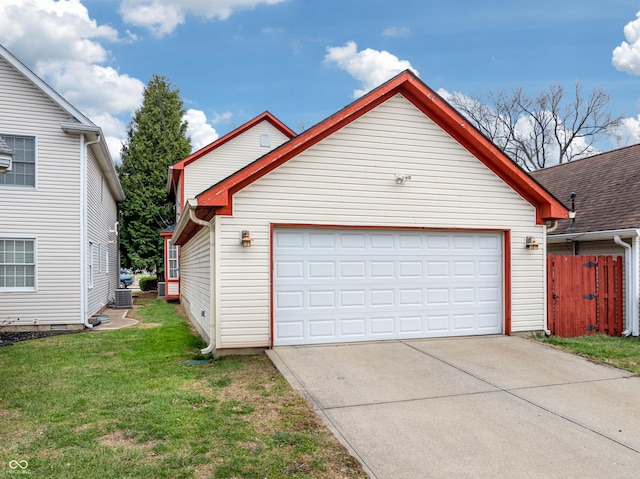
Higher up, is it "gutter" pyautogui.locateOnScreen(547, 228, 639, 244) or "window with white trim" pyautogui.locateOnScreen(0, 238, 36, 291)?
"gutter" pyautogui.locateOnScreen(547, 228, 639, 244)

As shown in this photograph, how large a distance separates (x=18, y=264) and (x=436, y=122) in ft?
34.5

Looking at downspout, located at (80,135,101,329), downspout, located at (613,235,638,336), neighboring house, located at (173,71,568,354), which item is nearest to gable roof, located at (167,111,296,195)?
downspout, located at (80,135,101,329)

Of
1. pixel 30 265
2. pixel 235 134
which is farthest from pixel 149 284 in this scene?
pixel 30 265

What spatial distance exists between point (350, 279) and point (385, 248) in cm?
90

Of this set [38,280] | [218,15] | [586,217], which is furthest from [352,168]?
[218,15]

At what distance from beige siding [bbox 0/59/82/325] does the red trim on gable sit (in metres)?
6.33

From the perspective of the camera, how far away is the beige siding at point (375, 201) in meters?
7.58

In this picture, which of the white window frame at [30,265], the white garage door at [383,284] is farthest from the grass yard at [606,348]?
the white window frame at [30,265]

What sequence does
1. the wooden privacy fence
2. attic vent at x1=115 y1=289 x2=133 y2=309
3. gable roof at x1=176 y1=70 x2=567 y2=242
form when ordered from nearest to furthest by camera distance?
gable roof at x1=176 y1=70 x2=567 y2=242 → the wooden privacy fence → attic vent at x1=115 y1=289 x2=133 y2=309

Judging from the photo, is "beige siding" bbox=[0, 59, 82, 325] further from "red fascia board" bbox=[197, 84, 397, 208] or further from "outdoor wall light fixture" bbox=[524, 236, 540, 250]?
"outdoor wall light fixture" bbox=[524, 236, 540, 250]

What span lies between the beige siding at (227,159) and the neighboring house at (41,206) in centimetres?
622

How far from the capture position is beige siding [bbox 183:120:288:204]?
18078mm

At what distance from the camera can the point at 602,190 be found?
12.8 m

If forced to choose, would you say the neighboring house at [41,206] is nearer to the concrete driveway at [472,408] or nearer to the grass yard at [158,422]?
the grass yard at [158,422]
